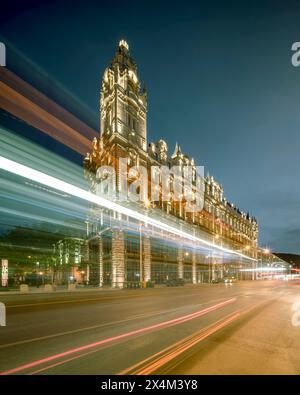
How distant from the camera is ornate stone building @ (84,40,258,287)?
5331 centimetres

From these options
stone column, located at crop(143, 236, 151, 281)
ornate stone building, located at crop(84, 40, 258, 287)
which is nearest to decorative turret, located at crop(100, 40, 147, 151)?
ornate stone building, located at crop(84, 40, 258, 287)

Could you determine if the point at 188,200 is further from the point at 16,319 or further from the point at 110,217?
the point at 16,319

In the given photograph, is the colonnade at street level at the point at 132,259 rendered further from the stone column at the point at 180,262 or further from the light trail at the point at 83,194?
the light trail at the point at 83,194

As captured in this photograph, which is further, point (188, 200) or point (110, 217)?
point (188, 200)

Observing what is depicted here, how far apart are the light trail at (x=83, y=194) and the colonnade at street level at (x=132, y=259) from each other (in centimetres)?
287

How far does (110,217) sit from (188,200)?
33.6 meters

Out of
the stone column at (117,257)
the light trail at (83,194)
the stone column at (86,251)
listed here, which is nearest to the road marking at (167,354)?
the light trail at (83,194)

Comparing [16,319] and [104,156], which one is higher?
[104,156]

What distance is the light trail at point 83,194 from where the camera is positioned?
24591 millimetres

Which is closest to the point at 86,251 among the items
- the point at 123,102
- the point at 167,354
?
the point at 123,102

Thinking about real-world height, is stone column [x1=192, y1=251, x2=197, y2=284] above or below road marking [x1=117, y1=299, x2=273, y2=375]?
below

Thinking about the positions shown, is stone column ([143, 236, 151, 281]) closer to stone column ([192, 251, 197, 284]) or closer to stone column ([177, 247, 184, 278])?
stone column ([177, 247, 184, 278])
